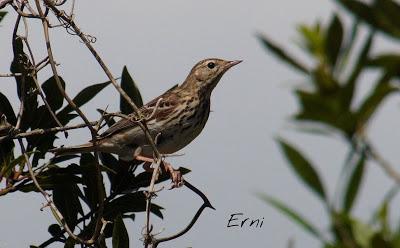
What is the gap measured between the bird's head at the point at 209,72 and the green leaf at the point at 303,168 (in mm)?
7866

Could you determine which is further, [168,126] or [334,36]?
[168,126]

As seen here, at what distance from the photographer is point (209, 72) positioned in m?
9.04

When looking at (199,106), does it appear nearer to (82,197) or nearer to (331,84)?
(82,197)

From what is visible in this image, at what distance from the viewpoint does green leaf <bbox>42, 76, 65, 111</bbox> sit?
4844 millimetres

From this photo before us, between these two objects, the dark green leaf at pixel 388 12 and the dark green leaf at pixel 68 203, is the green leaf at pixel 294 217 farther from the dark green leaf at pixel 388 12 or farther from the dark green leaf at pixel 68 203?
the dark green leaf at pixel 68 203

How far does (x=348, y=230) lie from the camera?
93cm

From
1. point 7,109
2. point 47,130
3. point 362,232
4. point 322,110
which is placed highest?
point 322,110

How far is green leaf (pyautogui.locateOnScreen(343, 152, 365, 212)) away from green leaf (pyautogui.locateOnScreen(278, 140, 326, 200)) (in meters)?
0.02

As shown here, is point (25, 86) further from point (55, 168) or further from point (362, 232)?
point (362, 232)

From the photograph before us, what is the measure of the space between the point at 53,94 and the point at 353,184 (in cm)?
409

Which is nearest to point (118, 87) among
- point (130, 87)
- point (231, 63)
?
point (130, 87)

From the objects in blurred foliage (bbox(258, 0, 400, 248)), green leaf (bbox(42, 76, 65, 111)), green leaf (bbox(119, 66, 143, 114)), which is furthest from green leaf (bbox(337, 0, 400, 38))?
green leaf (bbox(119, 66, 143, 114))

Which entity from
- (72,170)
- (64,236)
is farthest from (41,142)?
(64,236)

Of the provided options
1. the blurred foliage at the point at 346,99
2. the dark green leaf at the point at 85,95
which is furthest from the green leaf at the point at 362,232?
the dark green leaf at the point at 85,95
